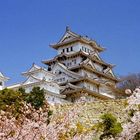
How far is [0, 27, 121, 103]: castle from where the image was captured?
41.4 m

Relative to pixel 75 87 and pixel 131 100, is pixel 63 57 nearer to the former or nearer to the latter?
pixel 75 87

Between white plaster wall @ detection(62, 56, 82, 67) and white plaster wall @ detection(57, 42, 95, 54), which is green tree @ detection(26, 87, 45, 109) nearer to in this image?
white plaster wall @ detection(62, 56, 82, 67)

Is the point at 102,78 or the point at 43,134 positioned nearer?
the point at 43,134

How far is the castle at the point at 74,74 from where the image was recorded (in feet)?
136

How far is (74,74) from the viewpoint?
1815 inches

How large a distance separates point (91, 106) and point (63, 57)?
23.1 meters

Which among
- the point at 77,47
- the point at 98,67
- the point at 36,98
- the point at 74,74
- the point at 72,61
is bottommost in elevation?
the point at 36,98

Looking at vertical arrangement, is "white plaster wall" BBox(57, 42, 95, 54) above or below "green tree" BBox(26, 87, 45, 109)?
above

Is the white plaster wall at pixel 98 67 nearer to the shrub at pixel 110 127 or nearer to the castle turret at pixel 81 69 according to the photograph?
the castle turret at pixel 81 69

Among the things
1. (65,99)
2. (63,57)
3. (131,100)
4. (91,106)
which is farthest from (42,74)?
(131,100)

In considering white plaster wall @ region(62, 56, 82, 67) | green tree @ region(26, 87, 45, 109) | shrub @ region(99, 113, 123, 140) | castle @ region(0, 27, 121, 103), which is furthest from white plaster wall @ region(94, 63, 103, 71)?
shrub @ region(99, 113, 123, 140)

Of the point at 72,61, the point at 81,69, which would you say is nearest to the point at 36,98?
the point at 81,69

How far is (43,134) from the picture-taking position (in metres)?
8.12

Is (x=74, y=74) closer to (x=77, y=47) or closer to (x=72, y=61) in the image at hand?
(x=72, y=61)
